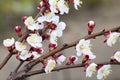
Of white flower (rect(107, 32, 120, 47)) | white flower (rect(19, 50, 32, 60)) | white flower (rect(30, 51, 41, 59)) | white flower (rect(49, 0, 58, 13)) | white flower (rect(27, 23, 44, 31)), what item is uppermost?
white flower (rect(49, 0, 58, 13))

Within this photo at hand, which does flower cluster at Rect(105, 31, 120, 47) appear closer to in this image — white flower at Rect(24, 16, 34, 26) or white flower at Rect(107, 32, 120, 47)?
white flower at Rect(107, 32, 120, 47)

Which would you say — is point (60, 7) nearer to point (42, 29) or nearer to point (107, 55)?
point (42, 29)

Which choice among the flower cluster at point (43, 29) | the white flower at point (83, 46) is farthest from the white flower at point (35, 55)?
the white flower at point (83, 46)

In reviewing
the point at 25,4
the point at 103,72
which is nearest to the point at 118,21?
the point at 25,4

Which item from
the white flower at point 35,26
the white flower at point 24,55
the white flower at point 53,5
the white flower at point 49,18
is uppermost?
the white flower at point 53,5

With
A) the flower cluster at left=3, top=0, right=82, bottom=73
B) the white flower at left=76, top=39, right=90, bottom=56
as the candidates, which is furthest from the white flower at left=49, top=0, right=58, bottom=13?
the white flower at left=76, top=39, right=90, bottom=56

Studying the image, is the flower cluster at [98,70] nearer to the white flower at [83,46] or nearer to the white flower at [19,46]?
the white flower at [83,46]
